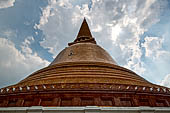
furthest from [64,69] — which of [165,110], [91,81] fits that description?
[165,110]

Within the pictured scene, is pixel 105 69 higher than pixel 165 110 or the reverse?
higher

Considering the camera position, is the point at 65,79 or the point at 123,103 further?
the point at 65,79

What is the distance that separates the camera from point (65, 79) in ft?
32.9

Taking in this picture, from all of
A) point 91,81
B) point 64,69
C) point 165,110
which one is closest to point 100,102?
point 91,81

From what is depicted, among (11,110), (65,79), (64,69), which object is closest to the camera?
(11,110)

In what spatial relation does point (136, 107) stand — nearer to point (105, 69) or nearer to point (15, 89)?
point (105, 69)

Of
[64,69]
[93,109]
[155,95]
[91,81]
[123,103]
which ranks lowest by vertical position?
[93,109]

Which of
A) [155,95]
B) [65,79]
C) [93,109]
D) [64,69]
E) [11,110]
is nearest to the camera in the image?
[93,109]

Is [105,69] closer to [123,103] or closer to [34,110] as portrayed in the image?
[123,103]

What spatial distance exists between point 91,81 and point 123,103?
2551 mm

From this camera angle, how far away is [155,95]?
9.30m

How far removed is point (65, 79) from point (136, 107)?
16.8 feet

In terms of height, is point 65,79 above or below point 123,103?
above

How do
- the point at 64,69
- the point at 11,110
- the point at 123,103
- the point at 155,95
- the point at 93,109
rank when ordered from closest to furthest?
the point at 93,109 → the point at 11,110 → the point at 123,103 → the point at 155,95 → the point at 64,69
